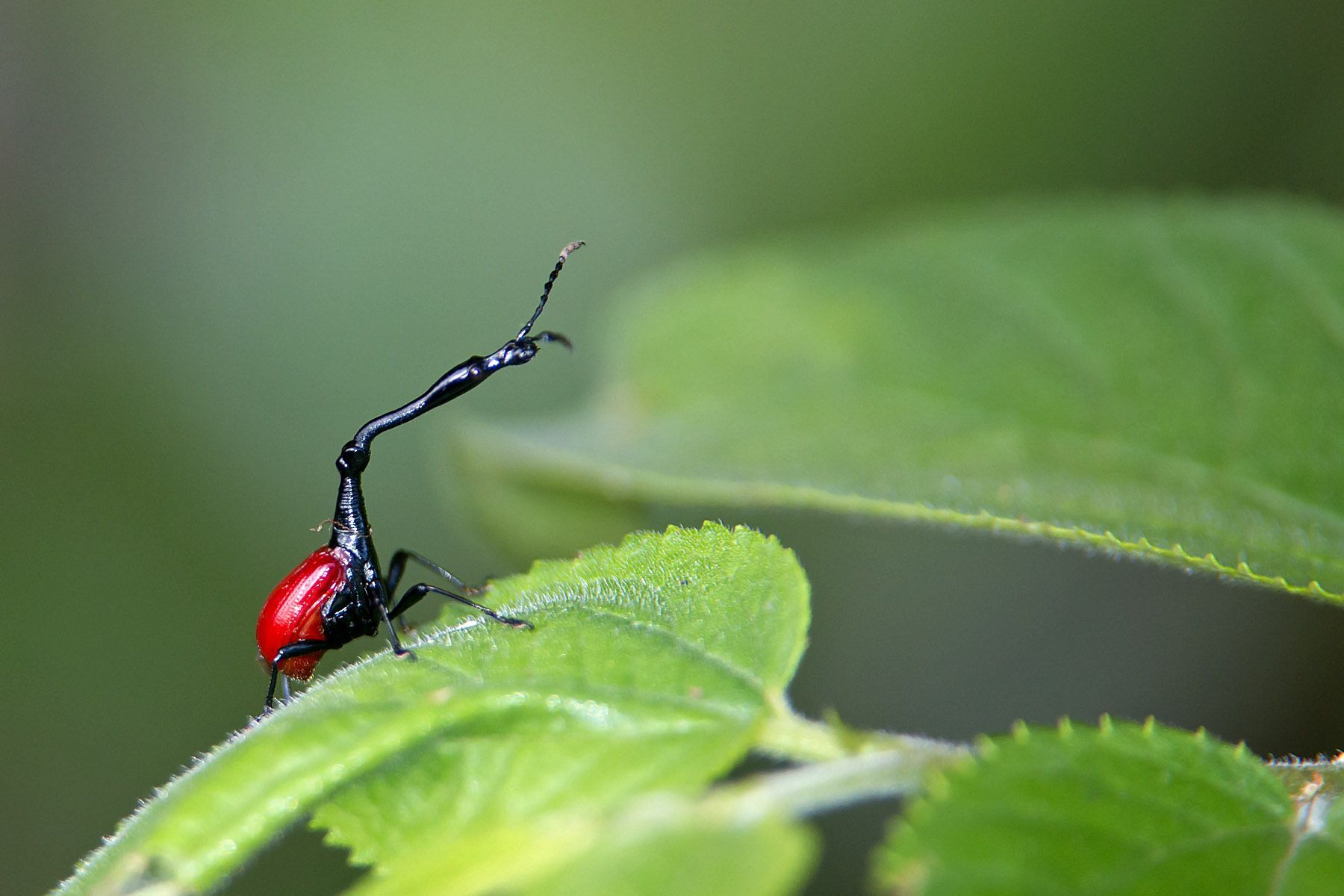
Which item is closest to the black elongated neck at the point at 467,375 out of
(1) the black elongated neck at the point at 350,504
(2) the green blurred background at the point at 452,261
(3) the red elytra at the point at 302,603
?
(1) the black elongated neck at the point at 350,504

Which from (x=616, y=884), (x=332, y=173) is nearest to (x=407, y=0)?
(x=332, y=173)

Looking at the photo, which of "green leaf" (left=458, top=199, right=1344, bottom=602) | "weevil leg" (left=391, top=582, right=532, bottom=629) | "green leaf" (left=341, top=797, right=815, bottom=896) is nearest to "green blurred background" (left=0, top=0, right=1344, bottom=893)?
"green leaf" (left=458, top=199, right=1344, bottom=602)

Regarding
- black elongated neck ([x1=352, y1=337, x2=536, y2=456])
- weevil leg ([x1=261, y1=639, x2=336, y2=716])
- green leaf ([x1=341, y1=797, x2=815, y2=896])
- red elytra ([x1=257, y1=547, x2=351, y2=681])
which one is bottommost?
weevil leg ([x1=261, y1=639, x2=336, y2=716])

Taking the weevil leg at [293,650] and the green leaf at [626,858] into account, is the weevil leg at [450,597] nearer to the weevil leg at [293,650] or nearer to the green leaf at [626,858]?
the weevil leg at [293,650]

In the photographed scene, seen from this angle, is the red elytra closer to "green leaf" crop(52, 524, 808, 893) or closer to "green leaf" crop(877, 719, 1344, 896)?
"green leaf" crop(52, 524, 808, 893)

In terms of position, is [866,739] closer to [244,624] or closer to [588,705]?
[588,705]

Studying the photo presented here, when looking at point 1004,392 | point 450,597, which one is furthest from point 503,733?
point 1004,392
